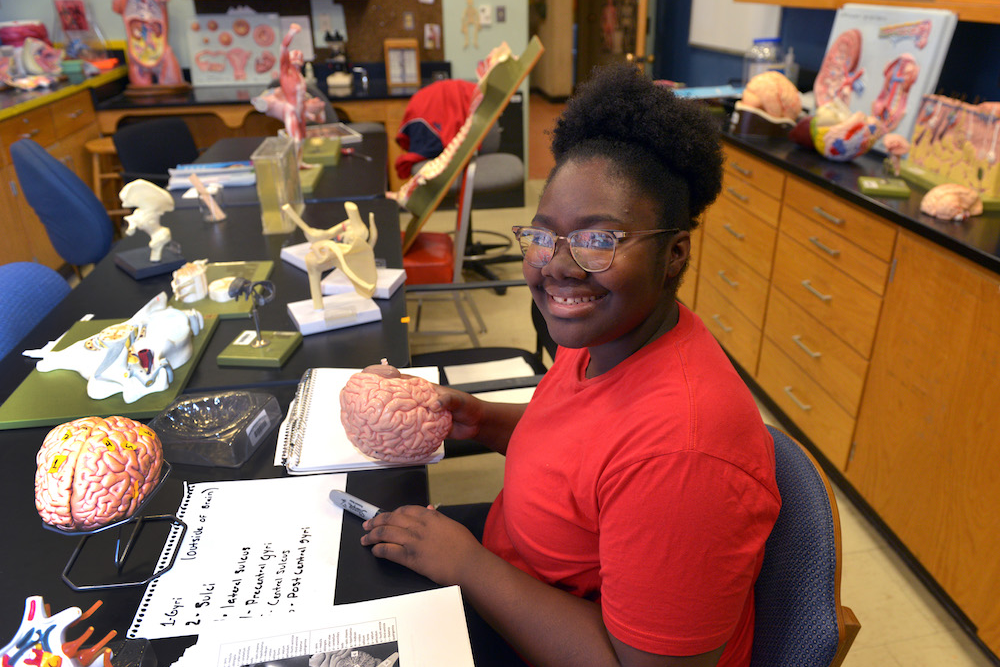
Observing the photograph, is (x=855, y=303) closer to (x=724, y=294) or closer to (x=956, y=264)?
(x=956, y=264)

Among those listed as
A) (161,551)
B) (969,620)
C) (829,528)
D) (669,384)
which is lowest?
(969,620)

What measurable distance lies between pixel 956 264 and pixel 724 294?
1281 millimetres

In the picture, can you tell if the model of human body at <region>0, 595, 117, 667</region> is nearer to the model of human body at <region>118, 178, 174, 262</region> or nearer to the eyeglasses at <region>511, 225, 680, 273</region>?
the eyeglasses at <region>511, 225, 680, 273</region>

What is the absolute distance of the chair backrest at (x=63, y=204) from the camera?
2.47m

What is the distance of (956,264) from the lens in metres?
1.69

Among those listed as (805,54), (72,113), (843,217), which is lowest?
(843,217)

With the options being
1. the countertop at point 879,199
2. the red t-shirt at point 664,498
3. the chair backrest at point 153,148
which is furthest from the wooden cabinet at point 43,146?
the red t-shirt at point 664,498

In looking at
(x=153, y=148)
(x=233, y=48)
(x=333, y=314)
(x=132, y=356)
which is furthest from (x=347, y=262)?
(x=233, y=48)

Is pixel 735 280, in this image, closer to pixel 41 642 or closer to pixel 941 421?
pixel 941 421

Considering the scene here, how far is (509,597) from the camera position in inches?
34.6

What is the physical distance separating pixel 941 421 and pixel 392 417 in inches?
58.4

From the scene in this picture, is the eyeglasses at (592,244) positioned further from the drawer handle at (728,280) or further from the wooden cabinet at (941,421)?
the drawer handle at (728,280)

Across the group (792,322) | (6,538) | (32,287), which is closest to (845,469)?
(792,322)

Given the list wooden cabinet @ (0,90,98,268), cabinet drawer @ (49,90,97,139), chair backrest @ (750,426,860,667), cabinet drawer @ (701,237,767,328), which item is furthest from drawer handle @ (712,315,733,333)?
cabinet drawer @ (49,90,97,139)
